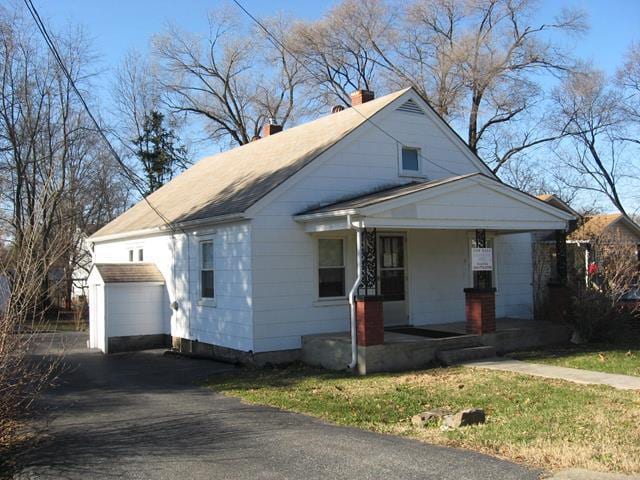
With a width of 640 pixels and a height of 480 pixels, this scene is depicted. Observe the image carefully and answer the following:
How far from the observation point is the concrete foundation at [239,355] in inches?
496

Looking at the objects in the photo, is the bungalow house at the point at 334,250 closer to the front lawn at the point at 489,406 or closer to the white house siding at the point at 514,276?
the white house siding at the point at 514,276

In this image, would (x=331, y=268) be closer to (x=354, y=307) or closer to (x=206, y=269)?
(x=354, y=307)

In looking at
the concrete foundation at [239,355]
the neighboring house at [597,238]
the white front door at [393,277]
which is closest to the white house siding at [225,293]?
the concrete foundation at [239,355]

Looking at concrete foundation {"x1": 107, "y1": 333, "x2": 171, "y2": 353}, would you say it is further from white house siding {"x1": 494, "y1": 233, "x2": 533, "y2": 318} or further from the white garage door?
white house siding {"x1": 494, "y1": 233, "x2": 533, "y2": 318}

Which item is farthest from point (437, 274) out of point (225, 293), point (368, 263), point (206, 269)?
point (206, 269)

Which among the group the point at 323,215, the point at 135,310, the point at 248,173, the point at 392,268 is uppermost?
the point at 248,173

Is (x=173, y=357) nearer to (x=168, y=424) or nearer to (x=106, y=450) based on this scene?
(x=168, y=424)

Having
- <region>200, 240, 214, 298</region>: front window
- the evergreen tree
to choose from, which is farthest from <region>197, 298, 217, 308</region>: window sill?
the evergreen tree

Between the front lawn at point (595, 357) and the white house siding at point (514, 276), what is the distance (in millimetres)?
2796

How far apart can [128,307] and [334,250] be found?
5.89m

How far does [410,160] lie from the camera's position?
1528cm

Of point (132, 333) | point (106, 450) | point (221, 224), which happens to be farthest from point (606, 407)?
point (132, 333)

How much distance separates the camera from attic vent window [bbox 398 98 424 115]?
1495cm

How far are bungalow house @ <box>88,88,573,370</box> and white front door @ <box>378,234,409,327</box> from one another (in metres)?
0.03
